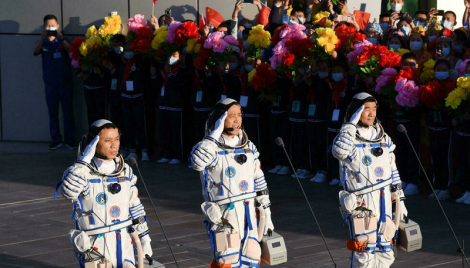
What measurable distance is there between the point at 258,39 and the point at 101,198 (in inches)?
301

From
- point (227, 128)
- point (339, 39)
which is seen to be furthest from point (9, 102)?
point (227, 128)

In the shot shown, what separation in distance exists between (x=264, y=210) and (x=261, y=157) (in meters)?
7.75

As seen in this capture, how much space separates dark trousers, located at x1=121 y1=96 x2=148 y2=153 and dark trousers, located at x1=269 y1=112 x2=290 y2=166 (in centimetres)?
318

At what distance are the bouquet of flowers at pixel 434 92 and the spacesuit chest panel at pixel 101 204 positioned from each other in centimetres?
627

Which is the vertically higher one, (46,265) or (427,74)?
(427,74)

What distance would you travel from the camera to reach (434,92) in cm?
1187

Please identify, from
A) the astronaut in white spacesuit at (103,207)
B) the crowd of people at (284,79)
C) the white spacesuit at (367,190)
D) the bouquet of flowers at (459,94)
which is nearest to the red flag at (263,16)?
the crowd of people at (284,79)

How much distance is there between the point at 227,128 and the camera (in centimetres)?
775

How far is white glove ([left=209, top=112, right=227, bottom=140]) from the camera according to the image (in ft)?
25.0

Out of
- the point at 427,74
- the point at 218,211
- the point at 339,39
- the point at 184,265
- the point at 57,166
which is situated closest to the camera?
the point at 218,211

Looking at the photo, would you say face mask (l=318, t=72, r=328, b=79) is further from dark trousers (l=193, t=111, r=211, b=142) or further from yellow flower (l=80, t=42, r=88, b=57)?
yellow flower (l=80, t=42, r=88, b=57)

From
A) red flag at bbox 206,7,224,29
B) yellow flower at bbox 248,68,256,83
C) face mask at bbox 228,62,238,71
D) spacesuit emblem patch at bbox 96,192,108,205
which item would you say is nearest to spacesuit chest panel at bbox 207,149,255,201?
spacesuit emblem patch at bbox 96,192,108,205

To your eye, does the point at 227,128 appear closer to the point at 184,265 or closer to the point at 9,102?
the point at 184,265

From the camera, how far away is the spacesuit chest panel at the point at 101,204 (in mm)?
7004
